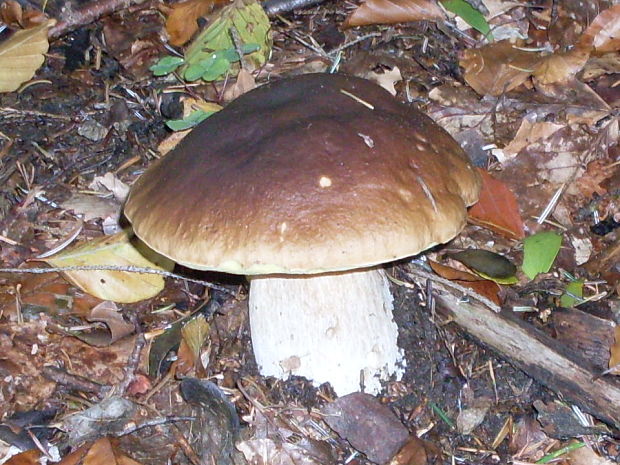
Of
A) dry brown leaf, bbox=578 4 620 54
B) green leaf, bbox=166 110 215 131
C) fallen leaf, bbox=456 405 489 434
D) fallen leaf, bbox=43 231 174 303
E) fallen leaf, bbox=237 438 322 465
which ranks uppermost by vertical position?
dry brown leaf, bbox=578 4 620 54

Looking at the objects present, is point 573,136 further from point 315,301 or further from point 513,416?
point 315,301

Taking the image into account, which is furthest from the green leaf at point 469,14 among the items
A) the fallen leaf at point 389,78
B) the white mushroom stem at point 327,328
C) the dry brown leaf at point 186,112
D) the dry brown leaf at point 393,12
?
the white mushroom stem at point 327,328

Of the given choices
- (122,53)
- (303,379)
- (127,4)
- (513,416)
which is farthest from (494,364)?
(127,4)

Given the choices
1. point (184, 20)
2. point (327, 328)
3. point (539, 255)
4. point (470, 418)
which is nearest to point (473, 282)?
point (539, 255)

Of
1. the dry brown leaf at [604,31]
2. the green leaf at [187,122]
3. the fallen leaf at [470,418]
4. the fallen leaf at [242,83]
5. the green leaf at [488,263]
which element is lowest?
the fallen leaf at [470,418]

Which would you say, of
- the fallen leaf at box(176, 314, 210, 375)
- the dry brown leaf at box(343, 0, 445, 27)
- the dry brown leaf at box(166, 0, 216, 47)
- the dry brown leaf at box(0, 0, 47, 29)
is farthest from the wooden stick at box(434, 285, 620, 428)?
the dry brown leaf at box(0, 0, 47, 29)

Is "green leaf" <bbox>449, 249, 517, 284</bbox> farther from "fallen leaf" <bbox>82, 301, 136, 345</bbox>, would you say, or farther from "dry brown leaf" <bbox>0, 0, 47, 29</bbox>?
"dry brown leaf" <bbox>0, 0, 47, 29</bbox>

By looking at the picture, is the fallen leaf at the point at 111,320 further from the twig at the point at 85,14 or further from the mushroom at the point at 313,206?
the twig at the point at 85,14
